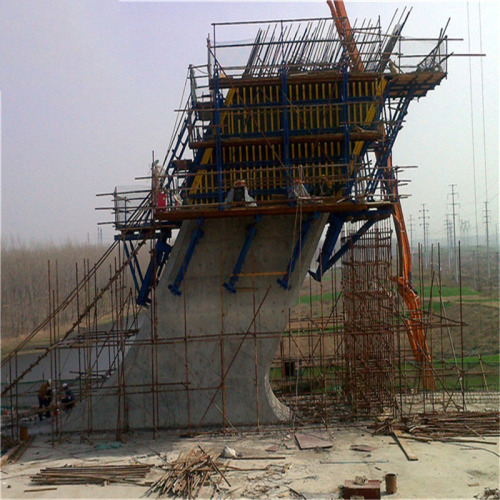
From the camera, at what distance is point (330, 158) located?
17609mm

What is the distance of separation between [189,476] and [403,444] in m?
5.19

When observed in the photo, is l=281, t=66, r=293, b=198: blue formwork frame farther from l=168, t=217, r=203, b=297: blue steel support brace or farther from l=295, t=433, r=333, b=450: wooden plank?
l=295, t=433, r=333, b=450: wooden plank

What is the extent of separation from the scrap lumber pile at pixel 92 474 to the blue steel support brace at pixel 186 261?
192 inches

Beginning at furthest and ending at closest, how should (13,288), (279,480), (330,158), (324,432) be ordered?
1. (13,288)
2. (330,158)
3. (324,432)
4. (279,480)

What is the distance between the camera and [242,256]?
662 inches

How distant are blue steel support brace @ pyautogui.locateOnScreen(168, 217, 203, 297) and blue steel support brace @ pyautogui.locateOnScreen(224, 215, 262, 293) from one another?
120cm

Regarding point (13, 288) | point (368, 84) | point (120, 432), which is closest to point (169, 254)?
point (120, 432)

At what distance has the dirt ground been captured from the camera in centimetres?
1259

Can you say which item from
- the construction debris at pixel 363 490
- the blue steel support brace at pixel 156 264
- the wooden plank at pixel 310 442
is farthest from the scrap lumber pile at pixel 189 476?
the blue steel support brace at pixel 156 264

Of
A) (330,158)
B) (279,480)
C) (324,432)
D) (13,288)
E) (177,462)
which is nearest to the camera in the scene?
(279,480)

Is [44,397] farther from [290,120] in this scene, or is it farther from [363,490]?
[290,120]

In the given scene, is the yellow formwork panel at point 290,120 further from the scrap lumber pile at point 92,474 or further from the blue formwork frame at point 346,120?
the scrap lumber pile at point 92,474

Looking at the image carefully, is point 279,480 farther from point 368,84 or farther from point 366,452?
point 368,84

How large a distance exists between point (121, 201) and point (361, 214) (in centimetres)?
688
